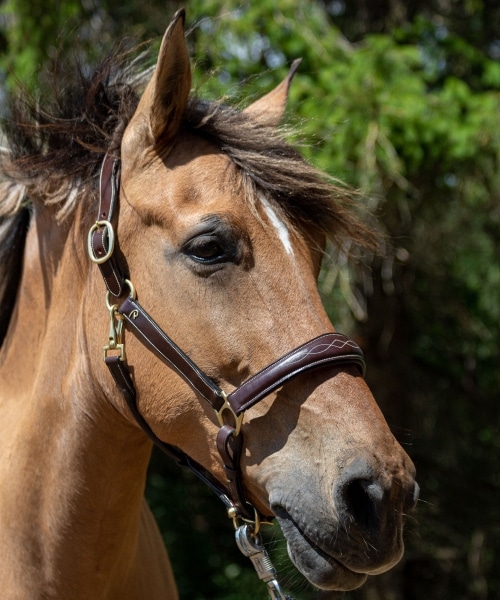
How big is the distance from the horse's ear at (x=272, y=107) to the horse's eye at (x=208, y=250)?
535mm

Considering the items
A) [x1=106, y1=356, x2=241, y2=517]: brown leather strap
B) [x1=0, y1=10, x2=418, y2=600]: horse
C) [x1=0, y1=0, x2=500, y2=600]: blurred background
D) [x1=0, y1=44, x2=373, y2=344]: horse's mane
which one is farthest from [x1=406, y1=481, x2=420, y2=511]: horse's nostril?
[x1=0, y1=0, x2=500, y2=600]: blurred background

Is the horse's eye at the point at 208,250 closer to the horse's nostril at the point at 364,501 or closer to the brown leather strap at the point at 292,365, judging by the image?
the brown leather strap at the point at 292,365

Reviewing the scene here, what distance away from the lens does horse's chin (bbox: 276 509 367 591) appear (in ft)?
5.23

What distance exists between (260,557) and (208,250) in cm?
73

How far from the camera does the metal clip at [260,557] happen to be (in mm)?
1736

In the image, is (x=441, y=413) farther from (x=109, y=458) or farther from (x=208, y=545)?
(x=109, y=458)

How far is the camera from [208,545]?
5.45m

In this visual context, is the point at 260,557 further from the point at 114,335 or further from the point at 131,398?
the point at 114,335

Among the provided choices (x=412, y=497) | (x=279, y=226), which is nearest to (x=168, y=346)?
(x=279, y=226)

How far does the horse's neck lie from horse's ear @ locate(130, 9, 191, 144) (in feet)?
A: 1.38

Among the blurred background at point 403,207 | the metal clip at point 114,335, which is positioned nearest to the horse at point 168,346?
the metal clip at point 114,335

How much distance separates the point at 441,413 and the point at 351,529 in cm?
527

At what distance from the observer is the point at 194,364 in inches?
69.3

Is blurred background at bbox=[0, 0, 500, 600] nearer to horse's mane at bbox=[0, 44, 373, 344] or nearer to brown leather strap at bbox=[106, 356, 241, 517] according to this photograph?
horse's mane at bbox=[0, 44, 373, 344]
